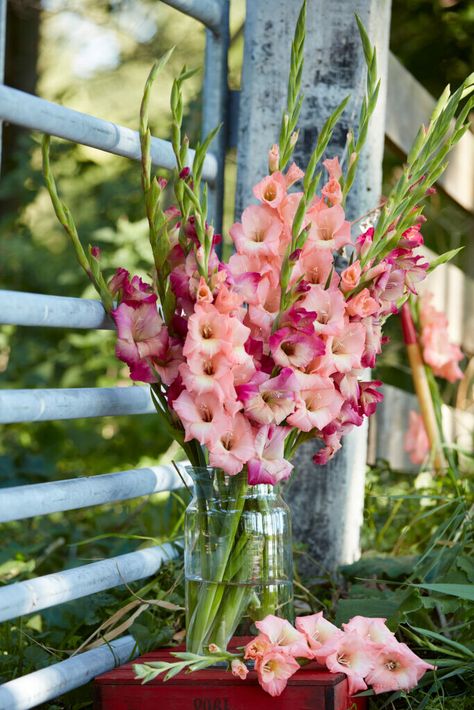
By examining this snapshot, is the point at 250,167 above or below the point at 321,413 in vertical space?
above

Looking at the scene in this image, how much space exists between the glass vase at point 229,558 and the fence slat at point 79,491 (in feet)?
0.48

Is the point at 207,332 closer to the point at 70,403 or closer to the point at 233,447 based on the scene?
the point at 233,447

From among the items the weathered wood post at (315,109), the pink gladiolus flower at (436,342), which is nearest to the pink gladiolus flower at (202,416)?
the weathered wood post at (315,109)

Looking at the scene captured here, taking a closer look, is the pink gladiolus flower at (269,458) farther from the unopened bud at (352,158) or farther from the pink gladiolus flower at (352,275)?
the unopened bud at (352,158)

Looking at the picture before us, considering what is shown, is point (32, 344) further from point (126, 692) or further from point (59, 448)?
point (126, 692)

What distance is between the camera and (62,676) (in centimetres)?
109

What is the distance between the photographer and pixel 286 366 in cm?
100

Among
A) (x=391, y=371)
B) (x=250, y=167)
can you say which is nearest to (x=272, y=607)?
(x=250, y=167)

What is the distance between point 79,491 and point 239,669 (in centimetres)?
30

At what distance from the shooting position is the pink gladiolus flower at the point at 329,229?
3.47 feet

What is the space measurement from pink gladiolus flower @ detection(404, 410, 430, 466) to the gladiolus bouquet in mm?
1167

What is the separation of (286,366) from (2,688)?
434 mm

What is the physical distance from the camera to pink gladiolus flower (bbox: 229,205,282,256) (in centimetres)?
104

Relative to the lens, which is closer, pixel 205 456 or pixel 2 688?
pixel 2 688
